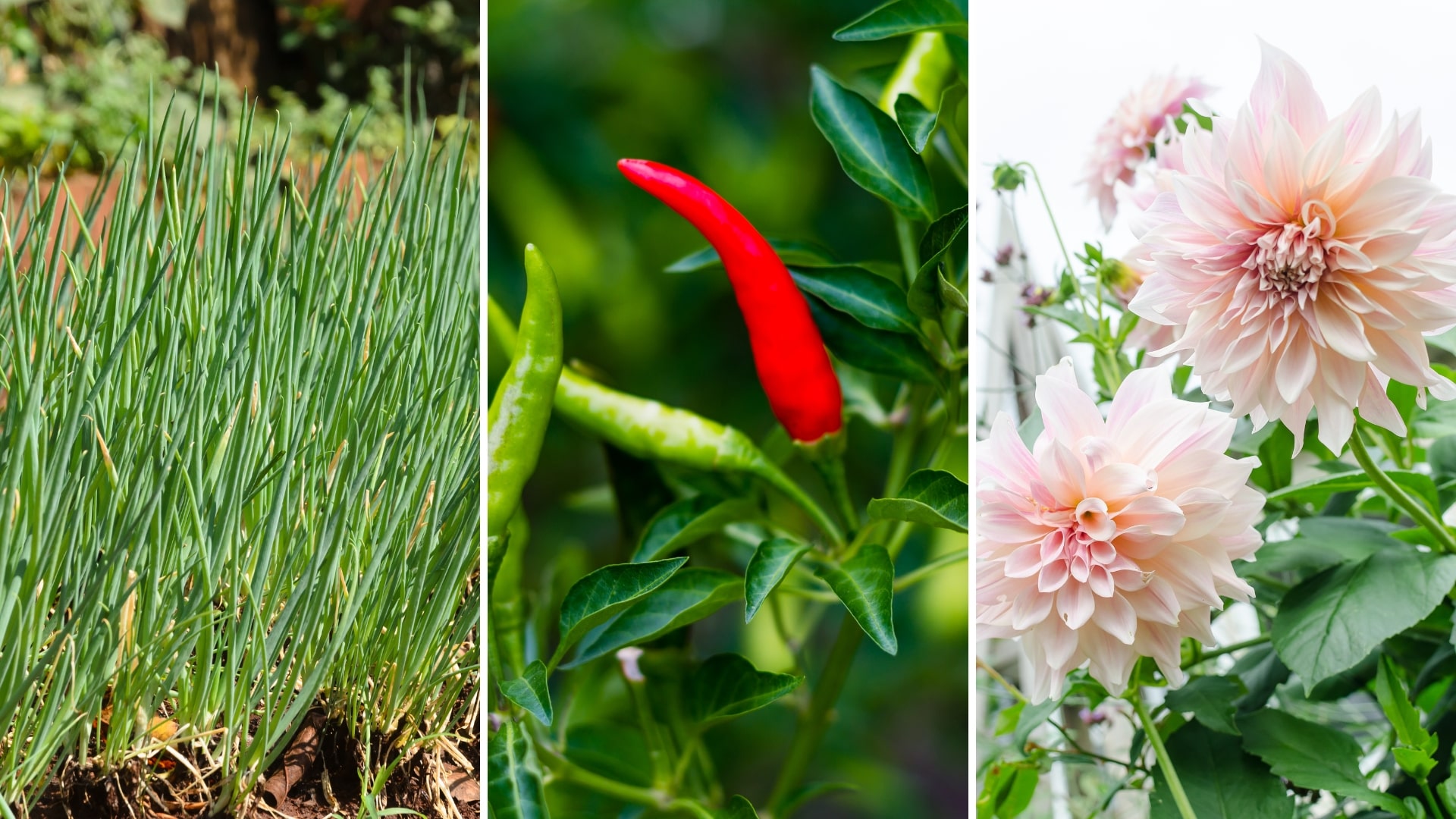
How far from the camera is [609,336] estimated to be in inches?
18.6

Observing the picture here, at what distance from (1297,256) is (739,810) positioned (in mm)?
332

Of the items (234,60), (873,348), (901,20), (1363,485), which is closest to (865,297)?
(873,348)

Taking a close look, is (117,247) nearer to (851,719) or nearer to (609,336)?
(609,336)

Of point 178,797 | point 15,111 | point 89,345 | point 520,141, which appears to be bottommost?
point 178,797

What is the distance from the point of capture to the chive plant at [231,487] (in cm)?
45

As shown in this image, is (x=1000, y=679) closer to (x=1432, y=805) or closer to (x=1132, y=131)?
(x=1432, y=805)

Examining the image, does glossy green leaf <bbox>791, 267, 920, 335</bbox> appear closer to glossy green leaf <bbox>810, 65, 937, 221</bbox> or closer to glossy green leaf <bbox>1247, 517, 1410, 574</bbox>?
glossy green leaf <bbox>810, 65, 937, 221</bbox>

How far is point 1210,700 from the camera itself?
0.42 metres

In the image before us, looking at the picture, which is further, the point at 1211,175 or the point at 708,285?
the point at 708,285

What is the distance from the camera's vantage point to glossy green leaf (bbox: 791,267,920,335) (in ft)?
1.41

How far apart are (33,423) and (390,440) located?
0.17m

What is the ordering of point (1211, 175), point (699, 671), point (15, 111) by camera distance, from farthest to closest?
point (15, 111) < point (699, 671) < point (1211, 175)

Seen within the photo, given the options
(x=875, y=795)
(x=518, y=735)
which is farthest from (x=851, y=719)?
(x=518, y=735)

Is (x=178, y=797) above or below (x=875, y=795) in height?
below
